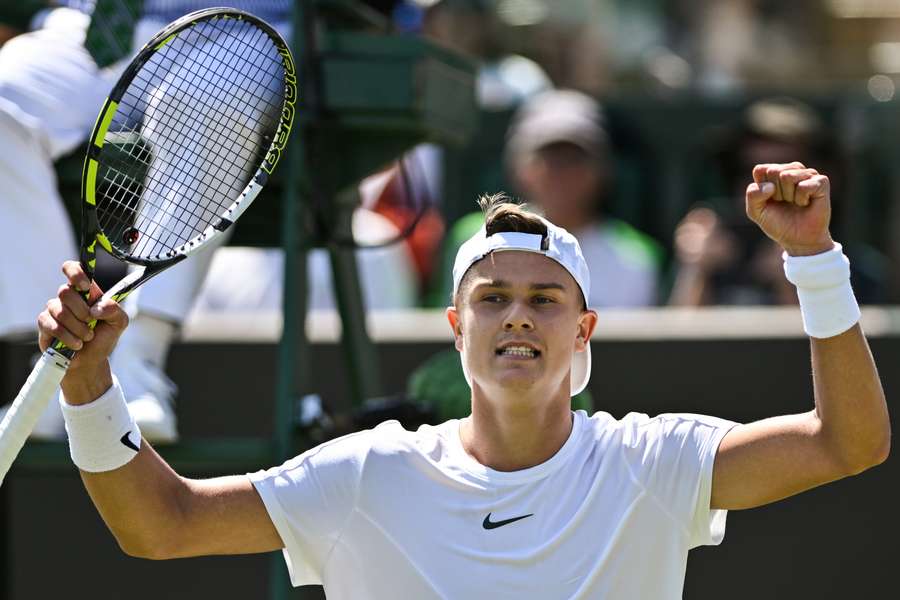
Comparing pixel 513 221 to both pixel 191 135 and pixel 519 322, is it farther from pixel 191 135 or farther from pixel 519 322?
pixel 191 135

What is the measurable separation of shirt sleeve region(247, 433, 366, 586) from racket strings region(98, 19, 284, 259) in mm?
672

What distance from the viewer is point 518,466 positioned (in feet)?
10.5

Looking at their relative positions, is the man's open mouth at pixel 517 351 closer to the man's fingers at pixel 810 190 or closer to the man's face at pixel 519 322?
the man's face at pixel 519 322

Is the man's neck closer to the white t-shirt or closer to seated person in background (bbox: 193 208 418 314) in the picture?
the white t-shirt

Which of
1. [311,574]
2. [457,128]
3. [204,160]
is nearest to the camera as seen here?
[311,574]

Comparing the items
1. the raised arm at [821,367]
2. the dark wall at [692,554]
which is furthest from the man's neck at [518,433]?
the dark wall at [692,554]

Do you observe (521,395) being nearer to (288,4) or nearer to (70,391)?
(70,391)

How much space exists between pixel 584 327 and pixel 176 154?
1.04m

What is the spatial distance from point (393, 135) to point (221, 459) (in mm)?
1063

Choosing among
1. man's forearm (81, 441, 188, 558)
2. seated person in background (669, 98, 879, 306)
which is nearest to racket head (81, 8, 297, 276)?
man's forearm (81, 441, 188, 558)

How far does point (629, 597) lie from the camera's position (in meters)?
3.10

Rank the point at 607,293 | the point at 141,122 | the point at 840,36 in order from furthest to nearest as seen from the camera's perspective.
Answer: the point at 840,36
the point at 607,293
the point at 141,122

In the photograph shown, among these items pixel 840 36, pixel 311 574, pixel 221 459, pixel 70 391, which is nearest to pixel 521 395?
pixel 311 574

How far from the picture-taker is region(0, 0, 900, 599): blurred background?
4.48 m
